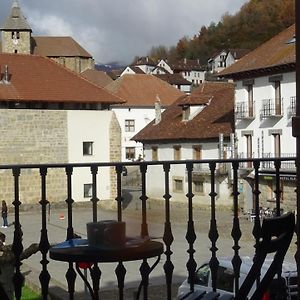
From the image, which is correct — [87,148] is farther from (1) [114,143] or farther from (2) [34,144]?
(2) [34,144]

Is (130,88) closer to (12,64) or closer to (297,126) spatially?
(12,64)

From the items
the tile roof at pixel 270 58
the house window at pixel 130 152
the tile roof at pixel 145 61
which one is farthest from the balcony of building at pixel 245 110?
the tile roof at pixel 145 61

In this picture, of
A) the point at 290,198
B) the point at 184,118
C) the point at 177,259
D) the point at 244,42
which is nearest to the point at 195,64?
the point at 244,42

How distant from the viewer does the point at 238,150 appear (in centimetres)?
3086

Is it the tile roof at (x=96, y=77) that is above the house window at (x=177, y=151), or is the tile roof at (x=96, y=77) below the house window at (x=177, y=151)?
above

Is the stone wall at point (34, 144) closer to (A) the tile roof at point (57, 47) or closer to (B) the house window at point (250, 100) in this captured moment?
(B) the house window at point (250, 100)

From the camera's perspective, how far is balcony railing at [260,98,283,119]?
2798cm

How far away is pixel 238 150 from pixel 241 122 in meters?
1.30

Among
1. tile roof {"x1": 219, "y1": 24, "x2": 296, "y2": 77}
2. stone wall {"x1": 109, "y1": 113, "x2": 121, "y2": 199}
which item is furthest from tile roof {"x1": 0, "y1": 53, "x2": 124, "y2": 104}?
tile roof {"x1": 219, "y1": 24, "x2": 296, "y2": 77}

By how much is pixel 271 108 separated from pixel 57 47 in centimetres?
5741

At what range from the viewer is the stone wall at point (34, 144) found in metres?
32.1

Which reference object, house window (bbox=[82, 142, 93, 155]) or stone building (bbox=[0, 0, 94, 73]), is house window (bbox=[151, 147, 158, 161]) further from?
stone building (bbox=[0, 0, 94, 73])

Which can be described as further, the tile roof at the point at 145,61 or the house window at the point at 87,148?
the tile roof at the point at 145,61

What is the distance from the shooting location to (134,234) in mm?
4090
